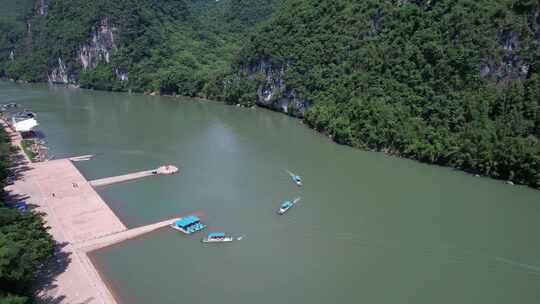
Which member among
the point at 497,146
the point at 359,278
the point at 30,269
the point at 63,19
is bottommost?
the point at 359,278

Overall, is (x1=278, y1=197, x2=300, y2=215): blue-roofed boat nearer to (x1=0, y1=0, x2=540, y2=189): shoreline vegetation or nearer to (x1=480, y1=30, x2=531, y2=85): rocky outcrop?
(x1=0, y1=0, x2=540, y2=189): shoreline vegetation

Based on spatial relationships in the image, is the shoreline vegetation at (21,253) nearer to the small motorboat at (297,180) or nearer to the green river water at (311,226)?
the green river water at (311,226)

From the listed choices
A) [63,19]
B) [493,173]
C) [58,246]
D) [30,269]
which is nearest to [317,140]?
[493,173]

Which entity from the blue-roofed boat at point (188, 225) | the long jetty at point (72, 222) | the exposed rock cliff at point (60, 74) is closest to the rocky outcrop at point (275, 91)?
the long jetty at point (72, 222)

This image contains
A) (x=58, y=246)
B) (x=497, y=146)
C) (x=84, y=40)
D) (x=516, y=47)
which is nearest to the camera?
(x=58, y=246)

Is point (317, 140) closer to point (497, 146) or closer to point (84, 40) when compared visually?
point (497, 146)

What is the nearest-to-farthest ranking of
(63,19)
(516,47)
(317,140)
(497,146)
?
(497,146) → (516,47) → (317,140) → (63,19)

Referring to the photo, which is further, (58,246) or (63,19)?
(63,19)
